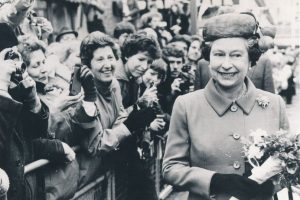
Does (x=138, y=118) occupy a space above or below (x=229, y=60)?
below

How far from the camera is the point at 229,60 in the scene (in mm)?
3352

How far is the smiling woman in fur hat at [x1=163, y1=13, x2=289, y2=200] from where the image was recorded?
331 cm

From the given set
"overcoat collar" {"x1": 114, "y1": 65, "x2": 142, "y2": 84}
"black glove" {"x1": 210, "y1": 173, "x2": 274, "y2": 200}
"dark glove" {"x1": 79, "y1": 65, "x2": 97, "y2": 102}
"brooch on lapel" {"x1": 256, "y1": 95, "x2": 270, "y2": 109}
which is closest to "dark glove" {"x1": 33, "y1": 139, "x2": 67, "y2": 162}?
"dark glove" {"x1": 79, "y1": 65, "x2": 97, "y2": 102}

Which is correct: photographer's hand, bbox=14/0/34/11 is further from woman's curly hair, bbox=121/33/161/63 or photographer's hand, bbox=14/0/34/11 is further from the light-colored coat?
the light-colored coat

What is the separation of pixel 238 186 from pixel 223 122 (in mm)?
450

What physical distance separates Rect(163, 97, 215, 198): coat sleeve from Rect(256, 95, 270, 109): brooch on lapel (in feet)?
1.53

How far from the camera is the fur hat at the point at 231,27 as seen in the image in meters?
3.35

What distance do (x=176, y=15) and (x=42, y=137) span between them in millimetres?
10390

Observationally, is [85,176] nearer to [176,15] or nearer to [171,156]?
[171,156]

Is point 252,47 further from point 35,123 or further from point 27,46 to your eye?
point 27,46

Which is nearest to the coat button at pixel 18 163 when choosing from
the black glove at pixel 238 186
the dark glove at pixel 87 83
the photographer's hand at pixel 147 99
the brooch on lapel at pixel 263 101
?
the dark glove at pixel 87 83

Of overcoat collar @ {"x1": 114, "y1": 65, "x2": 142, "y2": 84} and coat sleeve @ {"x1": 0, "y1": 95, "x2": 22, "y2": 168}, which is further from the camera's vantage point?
overcoat collar @ {"x1": 114, "y1": 65, "x2": 142, "y2": 84}

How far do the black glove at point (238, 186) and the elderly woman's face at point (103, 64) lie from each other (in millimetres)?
2026

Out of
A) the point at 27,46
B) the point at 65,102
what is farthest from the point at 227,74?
the point at 27,46
